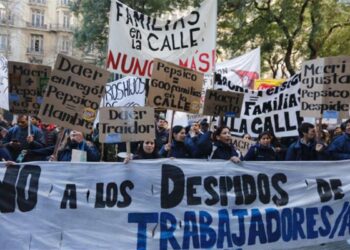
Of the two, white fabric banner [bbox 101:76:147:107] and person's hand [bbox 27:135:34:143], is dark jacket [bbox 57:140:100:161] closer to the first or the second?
person's hand [bbox 27:135:34:143]

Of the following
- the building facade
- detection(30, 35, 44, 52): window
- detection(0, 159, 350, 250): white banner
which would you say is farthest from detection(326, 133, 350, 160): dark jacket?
detection(30, 35, 44, 52): window

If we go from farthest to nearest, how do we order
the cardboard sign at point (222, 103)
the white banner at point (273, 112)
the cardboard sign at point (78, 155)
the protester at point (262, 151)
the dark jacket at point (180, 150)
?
the white banner at point (273, 112) → the protester at point (262, 151) → the dark jacket at point (180, 150) → the cardboard sign at point (222, 103) → the cardboard sign at point (78, 155)

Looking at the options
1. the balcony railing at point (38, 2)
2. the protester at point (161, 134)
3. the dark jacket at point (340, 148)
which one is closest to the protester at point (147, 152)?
the dark jacket at point (340, 148)

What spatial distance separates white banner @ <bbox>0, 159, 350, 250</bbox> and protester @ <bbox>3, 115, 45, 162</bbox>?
254cm

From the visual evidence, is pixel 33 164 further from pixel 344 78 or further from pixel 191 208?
pixel 344 78

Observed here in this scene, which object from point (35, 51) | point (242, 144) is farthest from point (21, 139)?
point (35, 51)

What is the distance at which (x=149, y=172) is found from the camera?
5.95m

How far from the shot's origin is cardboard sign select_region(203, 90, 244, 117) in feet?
23.4

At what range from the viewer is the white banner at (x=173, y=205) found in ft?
18.3

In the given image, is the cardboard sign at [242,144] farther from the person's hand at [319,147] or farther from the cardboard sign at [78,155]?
the cardboard sign at [78,155]

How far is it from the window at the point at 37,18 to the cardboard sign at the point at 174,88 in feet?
224

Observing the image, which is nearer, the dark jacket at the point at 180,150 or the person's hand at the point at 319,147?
the person's hand at the point at 319,147

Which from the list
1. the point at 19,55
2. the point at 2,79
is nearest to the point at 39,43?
the point at 19,55

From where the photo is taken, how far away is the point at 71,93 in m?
6.12
